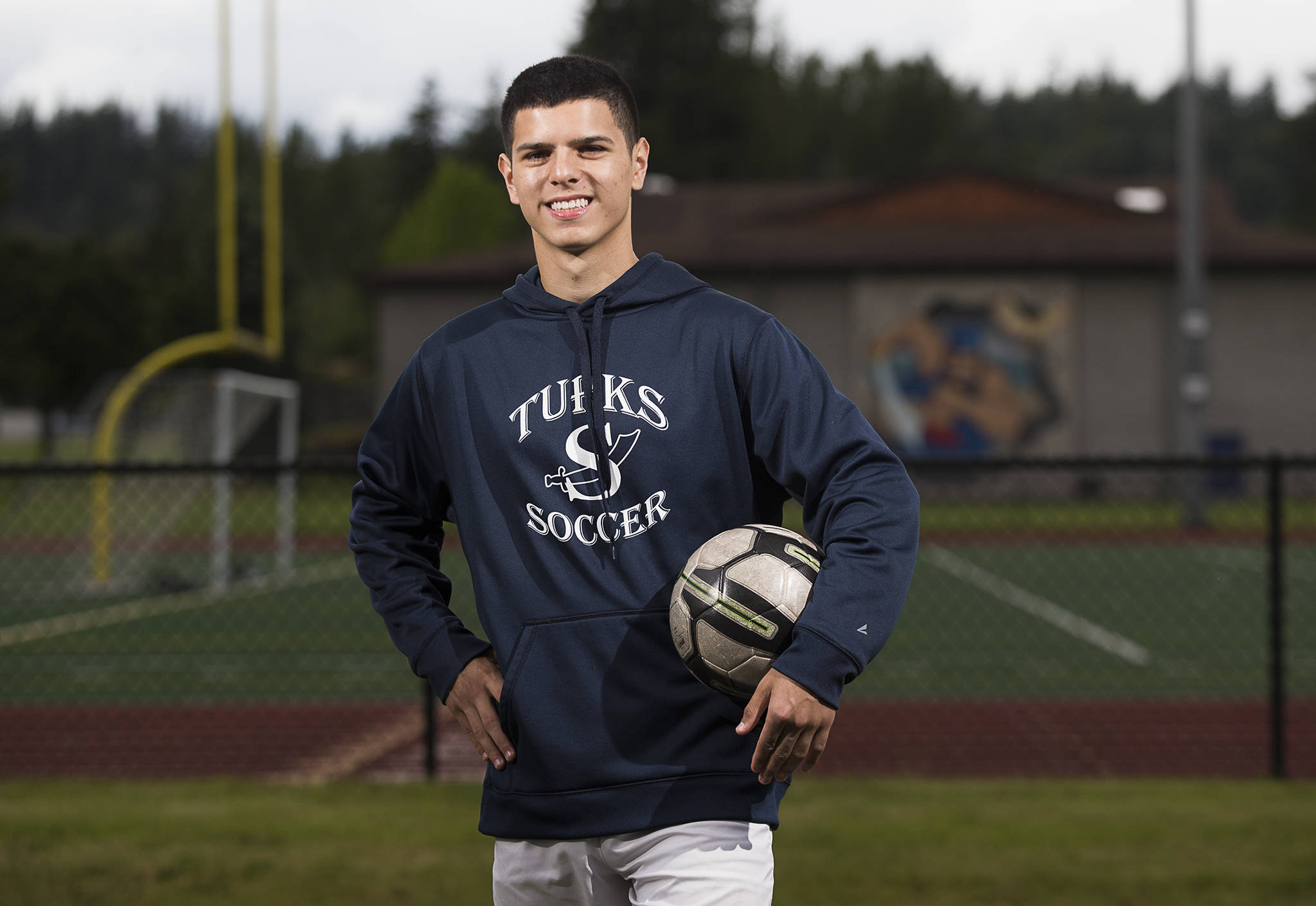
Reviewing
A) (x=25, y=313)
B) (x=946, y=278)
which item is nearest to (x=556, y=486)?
(x=946, y=278)

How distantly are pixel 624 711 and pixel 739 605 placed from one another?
325mm

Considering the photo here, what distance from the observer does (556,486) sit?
251 centimetres

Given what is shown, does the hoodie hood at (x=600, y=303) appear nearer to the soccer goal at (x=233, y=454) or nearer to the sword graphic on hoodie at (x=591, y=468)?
the sword graphic on hoodie at (x=591, y=468)

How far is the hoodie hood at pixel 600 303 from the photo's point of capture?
249 centimetres

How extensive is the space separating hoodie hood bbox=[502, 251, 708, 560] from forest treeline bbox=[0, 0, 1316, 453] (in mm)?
30012

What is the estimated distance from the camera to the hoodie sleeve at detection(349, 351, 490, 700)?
8.80 ft

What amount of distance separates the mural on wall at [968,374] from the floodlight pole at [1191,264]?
810 cm

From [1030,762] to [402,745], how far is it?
3400 millimetres

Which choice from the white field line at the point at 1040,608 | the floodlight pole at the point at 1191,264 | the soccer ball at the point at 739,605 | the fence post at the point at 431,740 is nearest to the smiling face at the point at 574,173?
the soccer ball at the point at 739,605

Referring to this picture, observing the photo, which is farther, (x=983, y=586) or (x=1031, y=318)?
(x=1031, y=318)

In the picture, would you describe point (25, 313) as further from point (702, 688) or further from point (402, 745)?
point (702, 688)

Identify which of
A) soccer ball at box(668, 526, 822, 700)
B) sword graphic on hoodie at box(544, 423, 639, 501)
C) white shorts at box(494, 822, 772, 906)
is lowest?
white shorts at box(494, 822, 772, 906)

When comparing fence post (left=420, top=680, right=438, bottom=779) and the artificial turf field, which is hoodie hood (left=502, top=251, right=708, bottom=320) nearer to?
fence post (left=420, top=680, right=438, bottom=779)

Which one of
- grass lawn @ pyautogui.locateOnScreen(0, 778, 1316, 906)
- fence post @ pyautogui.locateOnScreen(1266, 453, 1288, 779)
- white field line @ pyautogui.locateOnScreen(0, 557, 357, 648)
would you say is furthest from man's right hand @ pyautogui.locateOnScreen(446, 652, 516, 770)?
white field line @ pyautogui.locateOnScreen(0, 557, 357, 648)
